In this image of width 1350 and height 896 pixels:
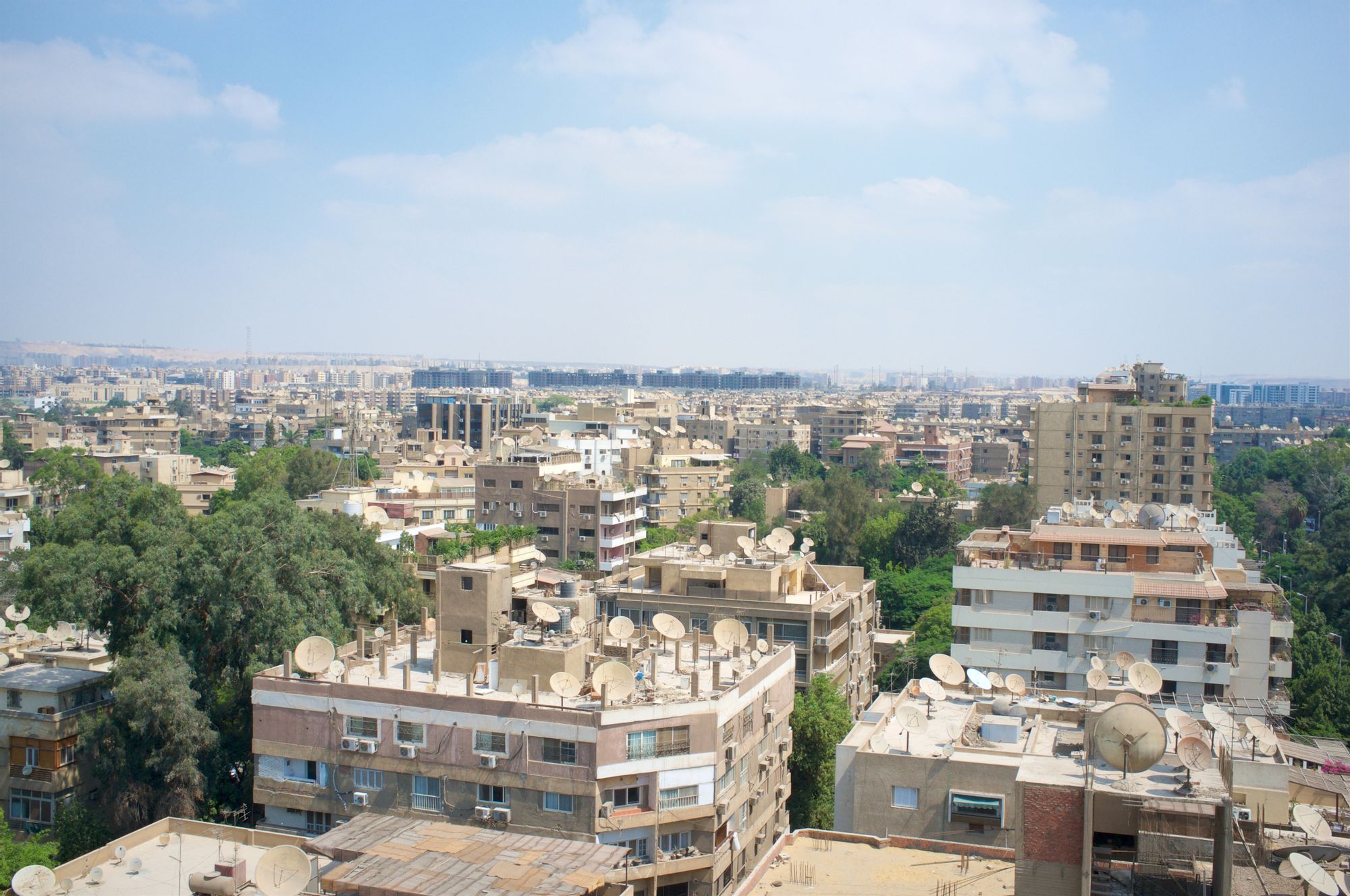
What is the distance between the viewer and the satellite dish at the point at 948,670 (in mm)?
20234

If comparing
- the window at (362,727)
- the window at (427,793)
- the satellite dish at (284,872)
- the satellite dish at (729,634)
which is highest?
the satellite dish at (729,634)

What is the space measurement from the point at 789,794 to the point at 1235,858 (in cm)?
1163

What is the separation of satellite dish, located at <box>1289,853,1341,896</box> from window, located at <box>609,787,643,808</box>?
348 inches

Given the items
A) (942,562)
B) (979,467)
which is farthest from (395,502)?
(979,467)

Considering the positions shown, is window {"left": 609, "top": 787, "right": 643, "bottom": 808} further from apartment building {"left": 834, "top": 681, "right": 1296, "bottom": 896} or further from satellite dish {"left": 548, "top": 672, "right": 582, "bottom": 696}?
apartment building {"left": 834, "top": 681, "right": 1296, "bottom": 896}

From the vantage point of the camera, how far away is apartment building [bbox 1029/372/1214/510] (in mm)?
46531

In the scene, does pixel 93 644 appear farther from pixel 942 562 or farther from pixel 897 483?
pixel 897 483

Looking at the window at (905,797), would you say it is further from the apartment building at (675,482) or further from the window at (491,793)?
the apartment building at (675,482)

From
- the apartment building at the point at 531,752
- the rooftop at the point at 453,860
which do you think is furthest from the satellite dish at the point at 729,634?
the rooftop at the point at 453,860

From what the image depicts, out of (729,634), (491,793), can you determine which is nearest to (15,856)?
(491,793)

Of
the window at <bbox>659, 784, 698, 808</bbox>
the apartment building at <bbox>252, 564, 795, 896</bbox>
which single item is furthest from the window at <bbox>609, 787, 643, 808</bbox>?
the window at <bbox>659, 784, 698, 808</bbox>

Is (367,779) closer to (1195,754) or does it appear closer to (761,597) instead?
(761,597)

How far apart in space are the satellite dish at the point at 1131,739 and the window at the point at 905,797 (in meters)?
4.80

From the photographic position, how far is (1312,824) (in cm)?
1326
